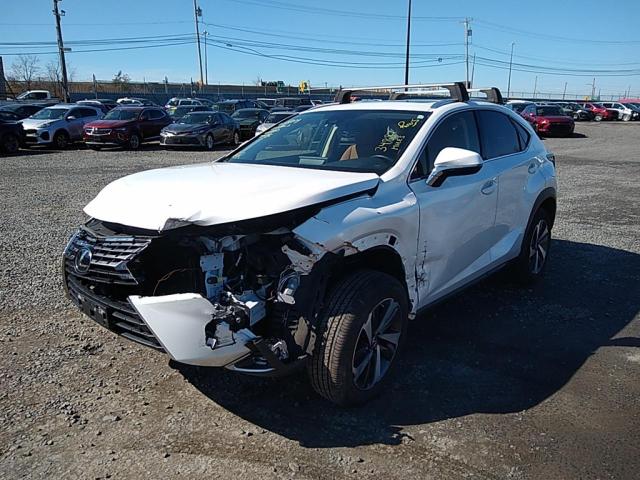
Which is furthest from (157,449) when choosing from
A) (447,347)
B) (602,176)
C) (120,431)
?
(602,176)

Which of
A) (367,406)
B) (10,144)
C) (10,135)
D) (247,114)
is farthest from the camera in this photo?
(247,114)

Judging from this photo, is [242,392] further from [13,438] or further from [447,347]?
[447,347]

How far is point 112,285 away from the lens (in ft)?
10.4

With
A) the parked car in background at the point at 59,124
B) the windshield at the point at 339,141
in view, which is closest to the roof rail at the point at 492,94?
the windshield at the point at 339,141

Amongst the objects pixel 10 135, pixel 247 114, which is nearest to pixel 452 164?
pixel 10 135

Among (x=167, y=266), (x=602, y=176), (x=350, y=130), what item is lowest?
(x=602, y=176)

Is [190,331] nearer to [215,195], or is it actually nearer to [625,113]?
[215,195]

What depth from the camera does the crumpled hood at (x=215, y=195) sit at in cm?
288

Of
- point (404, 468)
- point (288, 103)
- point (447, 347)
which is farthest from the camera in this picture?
point (288, 103)

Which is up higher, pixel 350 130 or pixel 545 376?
pixel 350 130

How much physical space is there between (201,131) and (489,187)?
17.5 m

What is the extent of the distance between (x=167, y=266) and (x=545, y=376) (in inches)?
104

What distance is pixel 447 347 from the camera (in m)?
4.16

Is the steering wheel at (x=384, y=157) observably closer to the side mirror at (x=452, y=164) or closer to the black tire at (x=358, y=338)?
the side mirror at (x=452, y=164)
